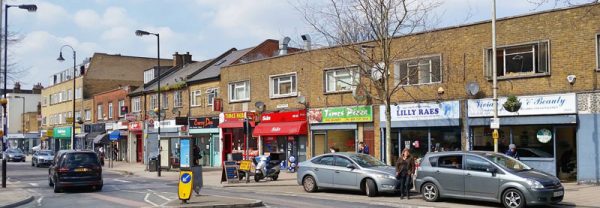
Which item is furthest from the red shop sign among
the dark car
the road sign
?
the road sign

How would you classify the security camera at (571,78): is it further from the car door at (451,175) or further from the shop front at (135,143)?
the shop front at (135,143)

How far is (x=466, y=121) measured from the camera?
81.5 ft

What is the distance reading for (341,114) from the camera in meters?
30.1

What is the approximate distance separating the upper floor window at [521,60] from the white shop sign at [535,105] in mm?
989

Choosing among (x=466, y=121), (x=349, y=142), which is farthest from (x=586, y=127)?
(x=349, y=142)

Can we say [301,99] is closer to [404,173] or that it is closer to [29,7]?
[29,7]

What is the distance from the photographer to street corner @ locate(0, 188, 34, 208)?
18.1m

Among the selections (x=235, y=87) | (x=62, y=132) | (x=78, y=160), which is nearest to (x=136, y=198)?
(x=78, y=160)

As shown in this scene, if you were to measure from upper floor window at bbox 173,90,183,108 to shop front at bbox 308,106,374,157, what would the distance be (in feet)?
47.4

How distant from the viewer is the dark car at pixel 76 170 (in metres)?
22.5

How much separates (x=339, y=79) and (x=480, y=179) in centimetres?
1453

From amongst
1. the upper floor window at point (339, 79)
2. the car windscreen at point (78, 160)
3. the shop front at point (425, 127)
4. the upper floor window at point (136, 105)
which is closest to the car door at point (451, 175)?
the shop front at point (425, 127)

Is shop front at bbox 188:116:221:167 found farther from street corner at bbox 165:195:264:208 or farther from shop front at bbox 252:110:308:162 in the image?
street corner at bbox 165:195:264:208

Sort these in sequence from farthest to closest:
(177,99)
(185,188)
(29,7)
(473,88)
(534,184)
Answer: (177,99) → (29,7) → (473,88) → (185,188) → (534,184)
